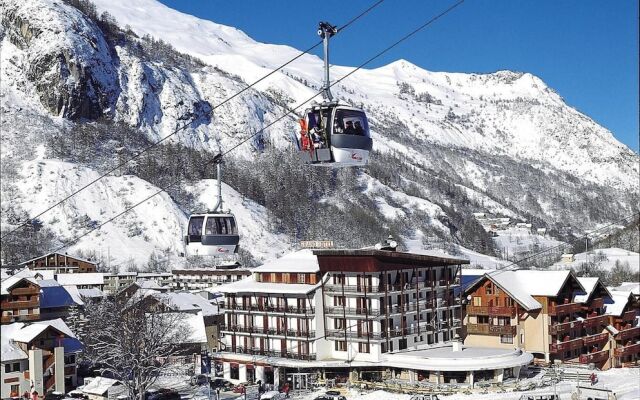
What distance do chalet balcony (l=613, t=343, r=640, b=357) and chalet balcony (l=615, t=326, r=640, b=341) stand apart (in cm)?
86

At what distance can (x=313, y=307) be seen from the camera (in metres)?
68.0

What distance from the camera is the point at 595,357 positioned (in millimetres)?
75562

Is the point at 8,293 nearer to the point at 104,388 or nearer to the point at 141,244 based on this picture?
the point at 104,388

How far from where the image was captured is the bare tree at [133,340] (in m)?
61.9

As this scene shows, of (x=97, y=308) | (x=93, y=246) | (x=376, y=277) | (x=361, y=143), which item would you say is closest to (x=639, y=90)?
(x=361, y=143)

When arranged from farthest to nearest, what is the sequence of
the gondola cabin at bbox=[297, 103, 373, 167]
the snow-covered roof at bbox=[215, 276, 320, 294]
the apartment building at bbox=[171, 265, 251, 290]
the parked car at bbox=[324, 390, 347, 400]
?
1. the apartment building at bbox=[171, 265, 251, 290]
2. the snow-covered roof at bbox=[215, 276, 320, 294]
3. the parked car at bbox=[324, 390, 347, 400]
4. the gondola cabin at bbox=[297, 103, 373, 167]

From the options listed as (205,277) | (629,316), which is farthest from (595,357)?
(205,277)

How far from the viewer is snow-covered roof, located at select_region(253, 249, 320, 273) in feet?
230

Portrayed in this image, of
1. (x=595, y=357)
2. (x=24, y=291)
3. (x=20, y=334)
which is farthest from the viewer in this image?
(x=595, y=357)

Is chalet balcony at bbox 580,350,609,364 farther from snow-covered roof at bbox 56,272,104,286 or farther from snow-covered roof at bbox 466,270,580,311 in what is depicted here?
snow-covered roof at bbox 56,272,104,286

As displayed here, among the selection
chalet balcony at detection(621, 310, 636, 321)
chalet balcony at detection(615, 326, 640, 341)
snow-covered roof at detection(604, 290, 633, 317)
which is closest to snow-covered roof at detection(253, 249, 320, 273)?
snow-covered roof at detection(604, 290, 633, 317)

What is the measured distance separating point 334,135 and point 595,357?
56.0 m

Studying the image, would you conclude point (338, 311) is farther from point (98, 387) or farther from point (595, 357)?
point (595, 357)

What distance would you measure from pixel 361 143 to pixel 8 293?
163 feet
